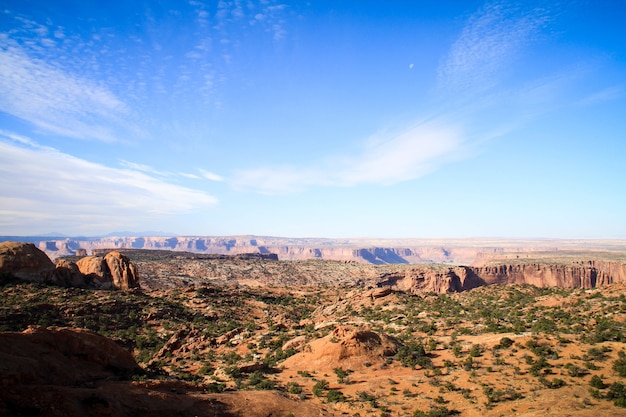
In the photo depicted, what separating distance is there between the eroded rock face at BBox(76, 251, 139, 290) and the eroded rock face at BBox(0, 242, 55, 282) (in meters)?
5.95

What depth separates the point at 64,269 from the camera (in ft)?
144

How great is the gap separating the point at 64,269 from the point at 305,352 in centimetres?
3391

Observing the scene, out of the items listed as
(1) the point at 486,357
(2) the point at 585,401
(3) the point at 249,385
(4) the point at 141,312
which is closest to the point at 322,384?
(3) the point at 249,385

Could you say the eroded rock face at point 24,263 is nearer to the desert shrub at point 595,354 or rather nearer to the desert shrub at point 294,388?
the desert shrub at point 294,388

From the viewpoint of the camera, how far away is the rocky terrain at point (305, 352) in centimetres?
1545

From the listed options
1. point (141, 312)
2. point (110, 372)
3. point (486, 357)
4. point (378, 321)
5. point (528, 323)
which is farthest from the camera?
point (141, 312)

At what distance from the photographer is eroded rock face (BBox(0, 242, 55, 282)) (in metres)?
39.2

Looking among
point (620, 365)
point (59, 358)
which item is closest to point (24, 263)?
point (59, 358)

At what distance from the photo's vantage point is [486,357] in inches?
914

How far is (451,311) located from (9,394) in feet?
115

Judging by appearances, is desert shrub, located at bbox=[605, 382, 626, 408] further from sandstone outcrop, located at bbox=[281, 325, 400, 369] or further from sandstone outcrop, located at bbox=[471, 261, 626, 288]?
sandstone outcrop, located at bbox=[471, 261, 626, 288]

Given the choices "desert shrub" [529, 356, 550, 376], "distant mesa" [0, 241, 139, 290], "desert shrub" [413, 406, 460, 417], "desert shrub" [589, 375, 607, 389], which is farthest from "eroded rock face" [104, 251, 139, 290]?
"desert shrub" [589, 375, 607, 389]

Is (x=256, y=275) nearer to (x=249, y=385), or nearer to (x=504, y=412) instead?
(x=249, y=385)

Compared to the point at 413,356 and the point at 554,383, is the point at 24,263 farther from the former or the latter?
the point at 554,383
